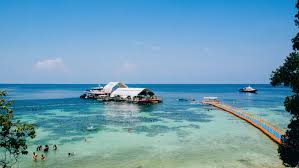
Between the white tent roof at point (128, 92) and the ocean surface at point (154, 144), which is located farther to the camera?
the white tent roof at point (128, 92)

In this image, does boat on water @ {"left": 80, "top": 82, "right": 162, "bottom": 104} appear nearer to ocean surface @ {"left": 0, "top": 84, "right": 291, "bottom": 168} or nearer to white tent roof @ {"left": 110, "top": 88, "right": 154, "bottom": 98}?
white tent roof @ {"left": 110, "top": 88, "right": 154, "bottom": 98}

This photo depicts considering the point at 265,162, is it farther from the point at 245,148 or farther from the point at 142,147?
the point at 142,147

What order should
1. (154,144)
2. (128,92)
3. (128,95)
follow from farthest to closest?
(128,92), (128,95), (154,144)

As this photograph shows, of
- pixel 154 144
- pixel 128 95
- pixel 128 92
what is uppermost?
pixel 128 92

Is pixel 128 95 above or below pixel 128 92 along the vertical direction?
below

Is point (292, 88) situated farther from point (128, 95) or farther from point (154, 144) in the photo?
point (128, 95)

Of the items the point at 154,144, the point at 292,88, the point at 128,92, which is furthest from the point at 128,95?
the point at 292,88

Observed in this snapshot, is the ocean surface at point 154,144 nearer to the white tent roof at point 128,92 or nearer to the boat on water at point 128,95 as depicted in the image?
the boat on water at point 128,95

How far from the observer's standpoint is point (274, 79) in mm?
18391

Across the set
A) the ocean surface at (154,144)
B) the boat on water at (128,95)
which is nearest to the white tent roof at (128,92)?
the boat on water at (128,95)

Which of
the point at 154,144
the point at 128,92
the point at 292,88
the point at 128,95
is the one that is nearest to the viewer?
the point at 292,88

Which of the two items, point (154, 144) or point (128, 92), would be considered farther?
point (128, 92)

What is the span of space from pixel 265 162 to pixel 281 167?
6.43ft

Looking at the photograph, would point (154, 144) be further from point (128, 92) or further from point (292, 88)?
point (128, 92)
